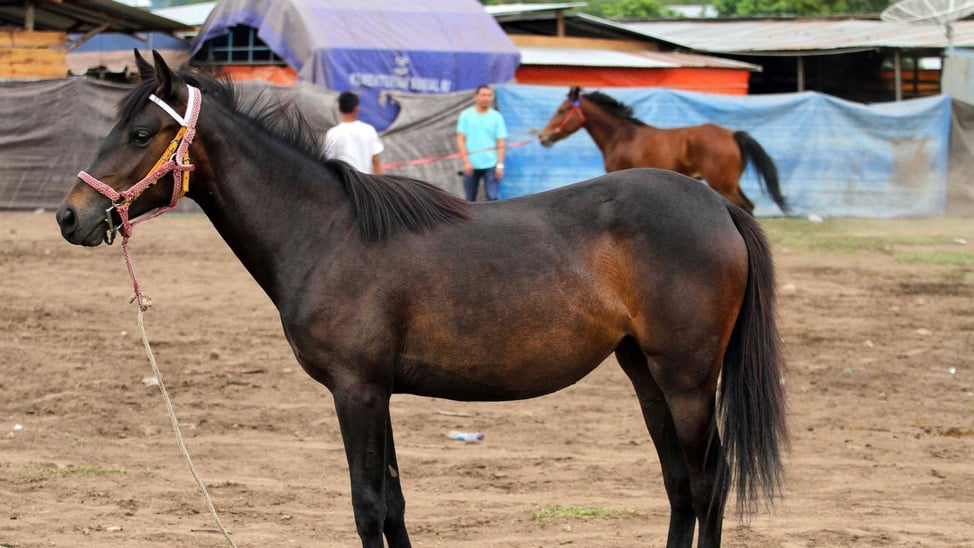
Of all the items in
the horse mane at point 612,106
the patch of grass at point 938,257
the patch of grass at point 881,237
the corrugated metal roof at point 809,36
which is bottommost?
the patch of grass at point 881,237

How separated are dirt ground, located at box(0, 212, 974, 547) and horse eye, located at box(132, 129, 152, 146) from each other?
181 centimetres

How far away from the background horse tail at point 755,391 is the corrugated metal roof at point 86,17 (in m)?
18.9

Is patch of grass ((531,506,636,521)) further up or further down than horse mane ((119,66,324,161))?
further down

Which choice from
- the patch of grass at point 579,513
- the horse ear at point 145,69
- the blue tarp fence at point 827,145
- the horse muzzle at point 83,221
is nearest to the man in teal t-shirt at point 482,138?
the blue tarp fence at point 827,145

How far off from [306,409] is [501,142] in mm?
6997

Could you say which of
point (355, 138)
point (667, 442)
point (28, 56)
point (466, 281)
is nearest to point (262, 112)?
point (466, 281)

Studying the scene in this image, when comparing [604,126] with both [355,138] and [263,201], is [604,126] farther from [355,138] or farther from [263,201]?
[263,201]

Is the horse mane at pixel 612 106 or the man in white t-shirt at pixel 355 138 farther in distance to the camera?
the horse mane at pixel 612 106

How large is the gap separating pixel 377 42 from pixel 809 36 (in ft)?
35.3

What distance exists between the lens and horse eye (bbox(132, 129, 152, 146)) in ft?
13.0

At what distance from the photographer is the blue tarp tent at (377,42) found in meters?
19.8

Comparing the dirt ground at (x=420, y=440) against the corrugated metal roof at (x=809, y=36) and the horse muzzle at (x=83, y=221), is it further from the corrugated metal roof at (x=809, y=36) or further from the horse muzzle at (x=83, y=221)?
the corrugated metal roof at (x=809, y=36)

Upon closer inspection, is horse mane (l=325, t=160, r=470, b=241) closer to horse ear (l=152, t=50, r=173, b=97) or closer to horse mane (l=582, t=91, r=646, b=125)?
horse ear (l=152, t=50, r=173, b=97)

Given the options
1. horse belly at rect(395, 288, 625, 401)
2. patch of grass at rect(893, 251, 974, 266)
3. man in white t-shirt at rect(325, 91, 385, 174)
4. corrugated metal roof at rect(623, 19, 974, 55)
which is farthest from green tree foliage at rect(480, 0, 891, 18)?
horse belly at rect(395, 288, 625, 401)
